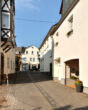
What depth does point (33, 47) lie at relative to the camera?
5044 cm

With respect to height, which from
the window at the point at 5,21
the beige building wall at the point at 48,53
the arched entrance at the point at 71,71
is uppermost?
the window at the point at 5,21

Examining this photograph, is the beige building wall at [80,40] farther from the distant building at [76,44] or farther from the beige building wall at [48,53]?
the beige building wall at [48,53]

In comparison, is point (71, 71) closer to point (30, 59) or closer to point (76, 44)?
point (76, 44)

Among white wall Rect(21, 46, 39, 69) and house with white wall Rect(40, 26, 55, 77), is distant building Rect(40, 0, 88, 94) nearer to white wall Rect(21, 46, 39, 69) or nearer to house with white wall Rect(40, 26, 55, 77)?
house with white wall Rect(40, 26, 55, 77)

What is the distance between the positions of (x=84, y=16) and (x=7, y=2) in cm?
804

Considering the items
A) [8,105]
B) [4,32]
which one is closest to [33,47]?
[4,32]

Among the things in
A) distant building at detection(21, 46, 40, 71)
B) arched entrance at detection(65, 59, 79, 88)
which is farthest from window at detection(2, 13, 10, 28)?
distant building at detection(21, 46, 40, 71)

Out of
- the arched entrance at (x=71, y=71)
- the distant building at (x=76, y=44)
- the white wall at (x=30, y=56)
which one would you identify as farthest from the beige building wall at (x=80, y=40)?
the white wall at (x=30, y=56)

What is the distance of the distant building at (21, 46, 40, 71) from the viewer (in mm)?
48184

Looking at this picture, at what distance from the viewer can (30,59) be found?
49156 mm

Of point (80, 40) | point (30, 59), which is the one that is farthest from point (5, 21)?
point (30, 59)

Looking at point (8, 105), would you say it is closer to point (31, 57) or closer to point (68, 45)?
point (68, 45)

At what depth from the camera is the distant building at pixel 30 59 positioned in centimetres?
4818

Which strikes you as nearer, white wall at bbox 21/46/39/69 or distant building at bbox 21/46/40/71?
distant building at bbox 21/46/40/71
